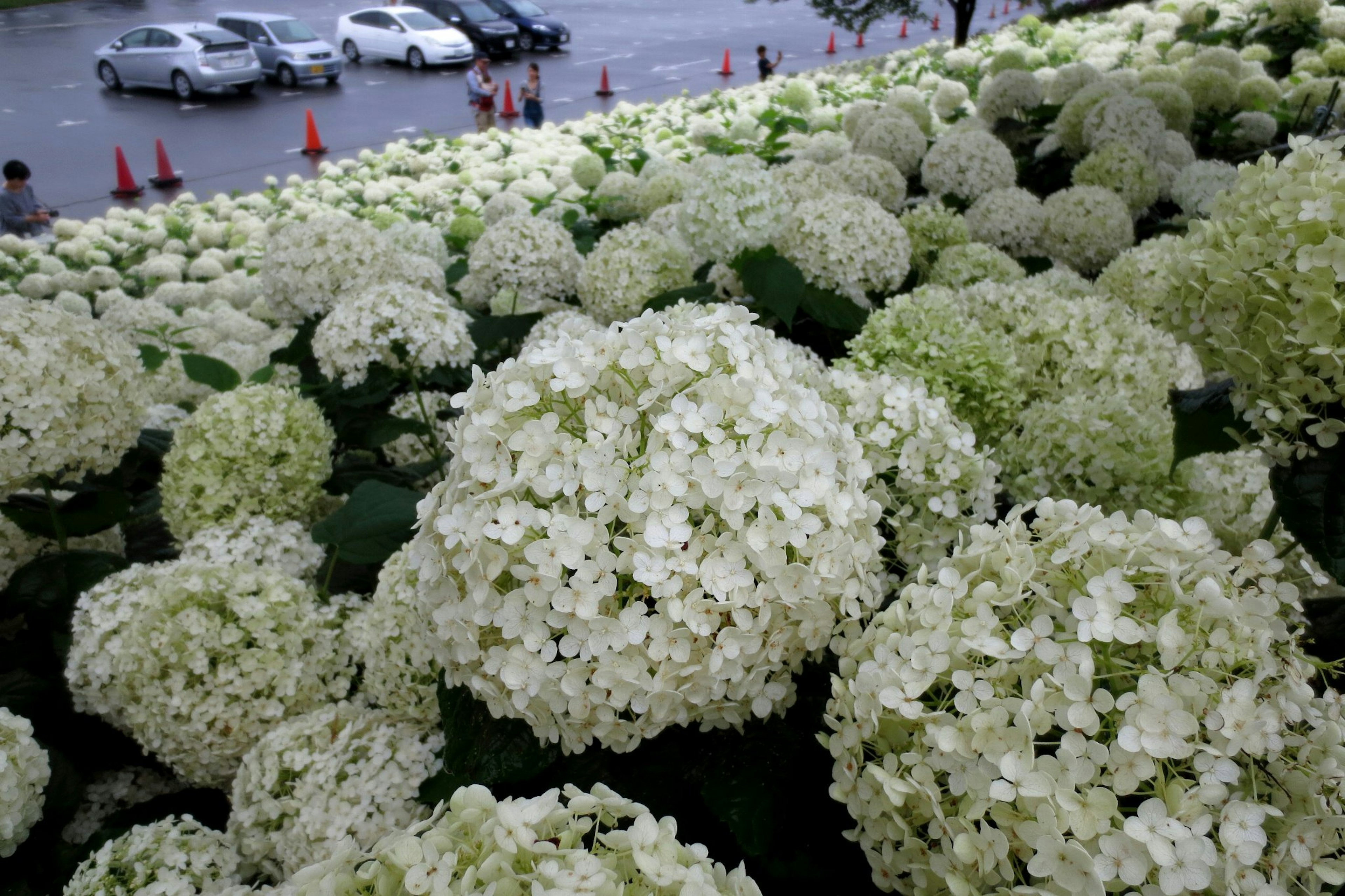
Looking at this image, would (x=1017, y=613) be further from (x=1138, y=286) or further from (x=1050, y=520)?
(x=1138, y=286)

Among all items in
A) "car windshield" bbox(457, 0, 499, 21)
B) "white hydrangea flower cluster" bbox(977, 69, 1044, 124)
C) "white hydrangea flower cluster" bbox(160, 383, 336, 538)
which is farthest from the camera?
"car windshield" bbox(457, 0, 499, 21)

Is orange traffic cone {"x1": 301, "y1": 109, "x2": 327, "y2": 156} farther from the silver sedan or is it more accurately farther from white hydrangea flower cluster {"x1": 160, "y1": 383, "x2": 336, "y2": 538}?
white hydrangea flower cluster {"x1": 160, "y1": 383, "x2": 336, "y2": 538}

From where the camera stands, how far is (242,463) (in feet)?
6.84

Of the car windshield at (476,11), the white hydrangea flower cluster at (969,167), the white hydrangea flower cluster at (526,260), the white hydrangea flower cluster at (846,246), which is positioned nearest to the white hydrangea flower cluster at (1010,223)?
the white hydrangea flower cluster at (969,167)

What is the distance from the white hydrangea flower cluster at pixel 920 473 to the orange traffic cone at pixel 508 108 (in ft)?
41.3

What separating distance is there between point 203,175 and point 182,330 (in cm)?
797

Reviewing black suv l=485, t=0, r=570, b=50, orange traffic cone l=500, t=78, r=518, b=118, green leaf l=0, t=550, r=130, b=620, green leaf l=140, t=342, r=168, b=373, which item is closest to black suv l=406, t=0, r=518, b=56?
black suv l=485, t=0, r=570, b=50

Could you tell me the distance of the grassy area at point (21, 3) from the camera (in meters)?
14.0

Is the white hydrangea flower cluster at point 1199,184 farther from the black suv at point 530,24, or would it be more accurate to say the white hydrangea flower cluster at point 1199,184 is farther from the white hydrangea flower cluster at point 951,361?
the black suv at point 530,24

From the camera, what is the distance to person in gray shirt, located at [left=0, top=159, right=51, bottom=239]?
7.50 meters

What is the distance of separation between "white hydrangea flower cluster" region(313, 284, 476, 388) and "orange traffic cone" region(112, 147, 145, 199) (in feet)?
29.6

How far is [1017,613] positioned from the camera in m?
0.98

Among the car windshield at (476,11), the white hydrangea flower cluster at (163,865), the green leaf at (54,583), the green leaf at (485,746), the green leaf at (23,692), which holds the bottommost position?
the green leaf at (23,692)

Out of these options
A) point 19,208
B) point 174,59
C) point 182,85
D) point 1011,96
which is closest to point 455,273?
point 1011,96
